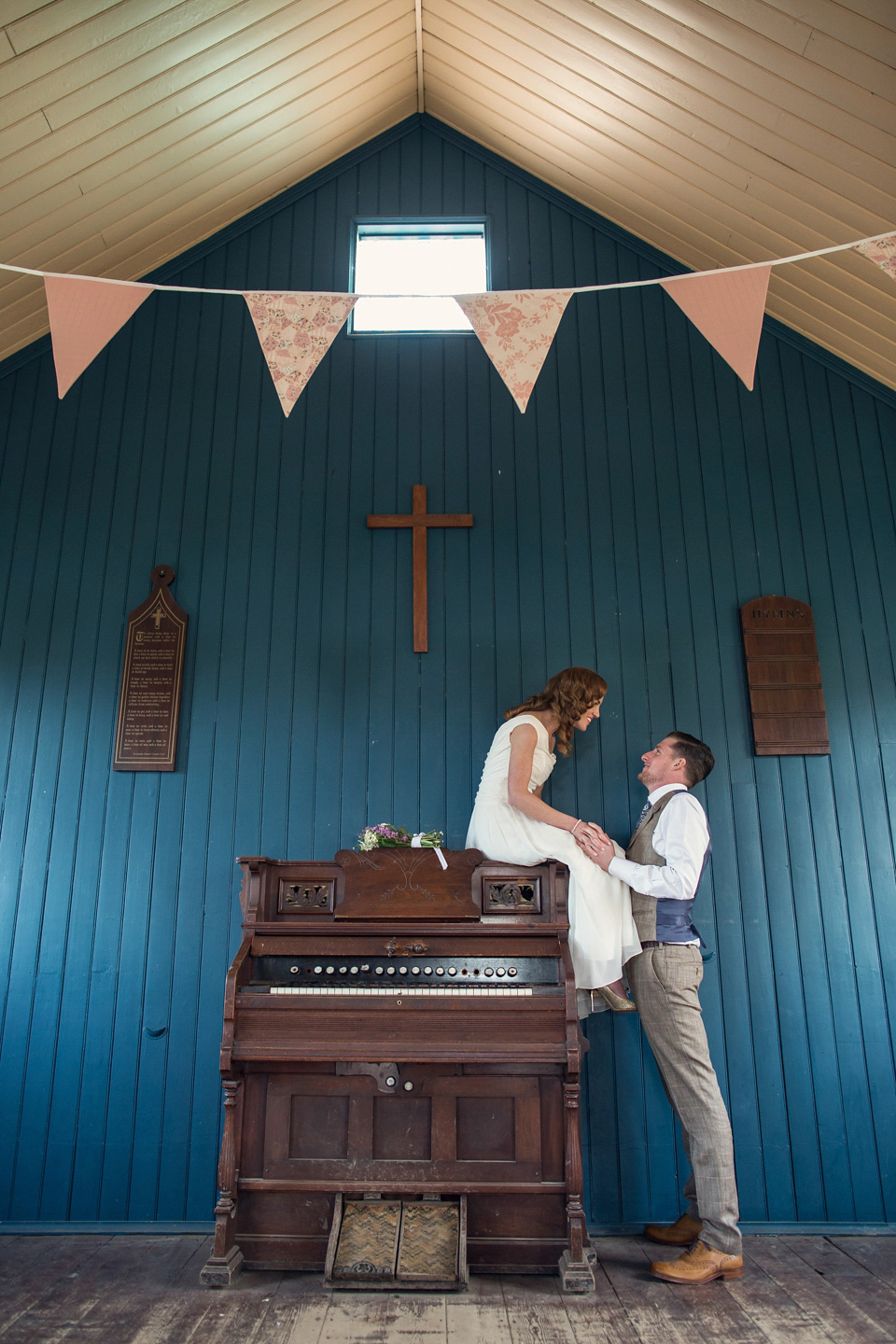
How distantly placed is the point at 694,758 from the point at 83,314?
2.72 m

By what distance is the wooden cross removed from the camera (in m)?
3.99

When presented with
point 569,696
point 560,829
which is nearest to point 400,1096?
point 560,829

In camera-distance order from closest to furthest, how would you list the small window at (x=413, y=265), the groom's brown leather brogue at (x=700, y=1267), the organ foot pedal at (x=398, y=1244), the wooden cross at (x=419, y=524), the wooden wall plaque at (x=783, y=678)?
the organ foot pedal at (x=398, y=1244), the groom's brown leather brogue at (x=700, y=1267), the wooden wall plaque at (x=783, y=678), the wooden cross at (x=419, y=524), the small window at (x=413, y=265)

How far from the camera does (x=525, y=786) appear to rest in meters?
3.32

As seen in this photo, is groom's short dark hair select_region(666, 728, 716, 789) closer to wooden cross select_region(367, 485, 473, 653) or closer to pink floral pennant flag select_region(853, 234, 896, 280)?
wooden cross select_region(367, 485, 473, 653)

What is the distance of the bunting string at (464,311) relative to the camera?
3105 millimetres

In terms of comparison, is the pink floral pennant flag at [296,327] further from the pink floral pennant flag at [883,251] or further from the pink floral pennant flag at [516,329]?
the pink floral pennant flag at [883,251]

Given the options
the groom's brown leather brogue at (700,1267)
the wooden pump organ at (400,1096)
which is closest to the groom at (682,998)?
the groom's brown leather brogue at (700,1267)

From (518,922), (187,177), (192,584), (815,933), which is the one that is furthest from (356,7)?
(815,933)

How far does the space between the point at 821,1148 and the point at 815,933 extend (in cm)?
80

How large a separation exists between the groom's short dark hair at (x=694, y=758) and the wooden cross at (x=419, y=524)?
4.05ft

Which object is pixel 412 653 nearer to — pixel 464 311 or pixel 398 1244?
pixel 464 311

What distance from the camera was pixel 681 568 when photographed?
13.4 feet

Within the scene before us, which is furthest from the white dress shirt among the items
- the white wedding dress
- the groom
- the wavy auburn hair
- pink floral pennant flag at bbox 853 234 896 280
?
pink floral pennant flag at bbox 853 234 896 280
